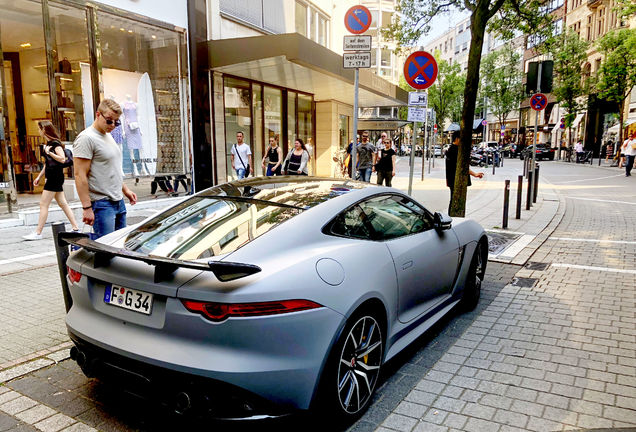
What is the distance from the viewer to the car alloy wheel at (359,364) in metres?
2.75

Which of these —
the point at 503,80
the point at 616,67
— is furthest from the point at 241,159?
the point at 503,80

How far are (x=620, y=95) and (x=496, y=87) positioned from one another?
29058 mm

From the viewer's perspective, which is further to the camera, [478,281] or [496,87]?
[496,87]

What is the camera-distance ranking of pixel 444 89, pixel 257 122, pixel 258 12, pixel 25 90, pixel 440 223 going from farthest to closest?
pixel 444 89 < pixel 257 122 < pixel 258 12 < pixel 25 90 < pixel 440 223

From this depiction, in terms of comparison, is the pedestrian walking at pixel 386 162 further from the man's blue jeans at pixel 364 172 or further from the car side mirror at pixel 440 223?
the car side mirror at pixel 440 223

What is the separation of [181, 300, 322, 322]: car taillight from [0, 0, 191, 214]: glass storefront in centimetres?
881

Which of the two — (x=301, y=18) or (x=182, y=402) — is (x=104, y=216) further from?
(x=301, y=18)

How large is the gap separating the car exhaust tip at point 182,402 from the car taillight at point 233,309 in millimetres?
387

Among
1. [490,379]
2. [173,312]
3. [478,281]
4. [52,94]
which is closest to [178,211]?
[173,312]

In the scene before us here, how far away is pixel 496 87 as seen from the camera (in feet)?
195

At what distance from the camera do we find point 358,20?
767 centimetres

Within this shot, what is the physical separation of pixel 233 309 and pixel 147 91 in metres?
11.1

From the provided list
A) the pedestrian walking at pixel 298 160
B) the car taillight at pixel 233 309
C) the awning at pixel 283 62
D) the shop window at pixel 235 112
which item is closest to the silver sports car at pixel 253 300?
the car taillight at pixel 233 309

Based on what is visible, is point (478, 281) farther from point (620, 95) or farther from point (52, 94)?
point (620, 95)
